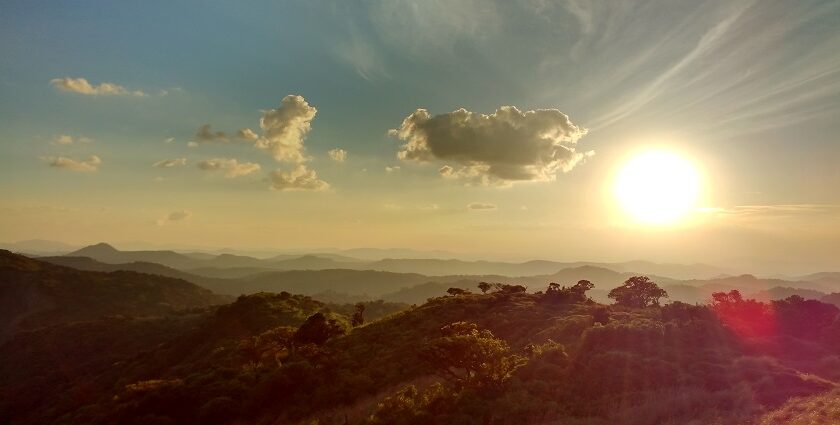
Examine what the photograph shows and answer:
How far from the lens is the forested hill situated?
72.4ft

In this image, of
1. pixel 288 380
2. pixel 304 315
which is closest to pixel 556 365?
pixel 288 380

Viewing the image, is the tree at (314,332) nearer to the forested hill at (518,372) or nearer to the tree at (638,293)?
the forested hill at (518,372)

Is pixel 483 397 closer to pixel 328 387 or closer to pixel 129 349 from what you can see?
pixel 328 387

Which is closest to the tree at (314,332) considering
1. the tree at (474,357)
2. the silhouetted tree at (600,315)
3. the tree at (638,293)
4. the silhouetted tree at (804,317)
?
the tree at (474,357)

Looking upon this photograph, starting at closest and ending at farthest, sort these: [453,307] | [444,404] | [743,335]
A: [444,404]
[743,335]
[453,307]

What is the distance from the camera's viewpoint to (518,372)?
2792 centimetres

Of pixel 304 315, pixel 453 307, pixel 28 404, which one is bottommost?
pixel 28 404

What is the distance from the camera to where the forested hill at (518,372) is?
22.1 metres

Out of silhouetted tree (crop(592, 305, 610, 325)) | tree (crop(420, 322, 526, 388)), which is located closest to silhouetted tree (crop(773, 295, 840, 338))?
silhouetted tree (crop(592, 305, 610, 325))

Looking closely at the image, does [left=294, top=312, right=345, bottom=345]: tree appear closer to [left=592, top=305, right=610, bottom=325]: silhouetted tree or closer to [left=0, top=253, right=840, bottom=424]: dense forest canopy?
[left=0, top=253, right=840, bottom=424]: dense forest canopy

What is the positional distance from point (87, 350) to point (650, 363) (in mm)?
152719

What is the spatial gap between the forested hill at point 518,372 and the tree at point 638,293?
16.4 metres

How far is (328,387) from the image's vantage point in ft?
110

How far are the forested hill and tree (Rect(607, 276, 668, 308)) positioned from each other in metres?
16.4
